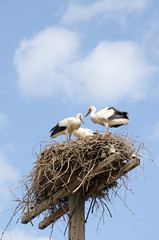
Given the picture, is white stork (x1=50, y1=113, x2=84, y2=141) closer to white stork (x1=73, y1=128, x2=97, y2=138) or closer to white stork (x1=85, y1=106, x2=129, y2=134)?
white stork (x1=73, y1=128, x2=97, y2=138)

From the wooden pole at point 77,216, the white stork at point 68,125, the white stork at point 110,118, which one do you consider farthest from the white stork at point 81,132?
the wooden pole at point 77,216

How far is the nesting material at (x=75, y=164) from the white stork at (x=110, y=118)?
147cm

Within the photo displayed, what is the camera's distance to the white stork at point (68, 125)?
8.16 metres

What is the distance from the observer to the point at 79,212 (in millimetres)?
5250

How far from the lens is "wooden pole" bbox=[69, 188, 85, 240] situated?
503 centimetres

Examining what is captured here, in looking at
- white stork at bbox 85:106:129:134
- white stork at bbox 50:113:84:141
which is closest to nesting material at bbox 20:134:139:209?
white stork at bbox 85:106:129:134

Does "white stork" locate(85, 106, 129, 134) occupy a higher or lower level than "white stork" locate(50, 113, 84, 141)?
lower

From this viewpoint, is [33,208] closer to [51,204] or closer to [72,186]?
[51,204]

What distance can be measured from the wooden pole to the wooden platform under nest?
0.08m

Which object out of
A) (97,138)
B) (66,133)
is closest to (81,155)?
(97,138)

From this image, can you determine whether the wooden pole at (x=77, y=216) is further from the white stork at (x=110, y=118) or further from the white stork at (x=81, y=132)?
the white stork at (x=81, y=132)

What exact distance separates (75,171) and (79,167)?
0.10 m

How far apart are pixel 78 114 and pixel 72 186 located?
3.06 metres

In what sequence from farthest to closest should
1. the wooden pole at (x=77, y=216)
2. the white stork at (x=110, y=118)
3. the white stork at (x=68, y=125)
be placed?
the white stork at (x=68, y=125)
the white stork at (x=110, y=118)
the wooden pole at (x=77, y=216)
